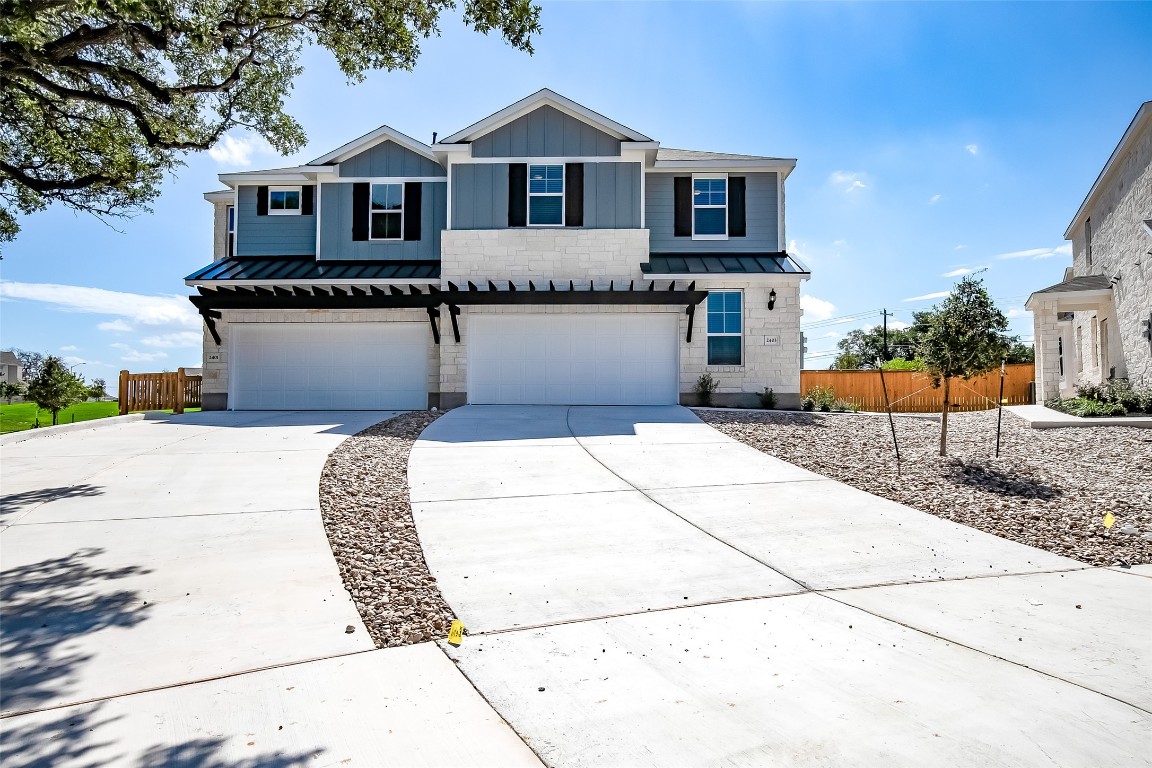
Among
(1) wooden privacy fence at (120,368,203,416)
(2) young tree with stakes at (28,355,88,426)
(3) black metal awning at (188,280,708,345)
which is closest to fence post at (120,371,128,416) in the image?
(1) wooden privacy fence at (120,368,203,416)

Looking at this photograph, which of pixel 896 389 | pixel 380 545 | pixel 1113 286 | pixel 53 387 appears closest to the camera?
pixel 380 545

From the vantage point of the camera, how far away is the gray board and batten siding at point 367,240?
57.6 feet

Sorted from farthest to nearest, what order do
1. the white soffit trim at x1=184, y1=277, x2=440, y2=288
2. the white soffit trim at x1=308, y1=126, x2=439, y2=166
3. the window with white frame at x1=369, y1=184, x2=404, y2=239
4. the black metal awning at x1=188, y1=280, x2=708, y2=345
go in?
the window with white frame at x1=369, y1=184, x2=404, y2=239 < the white soffit trim at x1=308, y1=126, x2=439, y2=166 < the white soffit trim at x1=184, y1=277, x2=440, y2=288 < the black metal awning at x1=188, y1=280, x2=708, y2=345

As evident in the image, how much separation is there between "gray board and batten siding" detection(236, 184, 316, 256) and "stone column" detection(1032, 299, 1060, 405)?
754 inches

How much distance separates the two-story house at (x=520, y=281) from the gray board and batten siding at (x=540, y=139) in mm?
36

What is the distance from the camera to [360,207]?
58.0 ft

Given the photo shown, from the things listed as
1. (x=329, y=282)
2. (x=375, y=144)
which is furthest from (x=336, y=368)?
(x=375, y=144)

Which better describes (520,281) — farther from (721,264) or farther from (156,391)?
(156,391)

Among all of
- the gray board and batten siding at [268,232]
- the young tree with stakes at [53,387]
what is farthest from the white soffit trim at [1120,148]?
the young tree with stakes at [53,387]

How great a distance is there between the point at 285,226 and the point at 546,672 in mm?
17882

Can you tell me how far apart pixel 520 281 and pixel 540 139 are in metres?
3.70

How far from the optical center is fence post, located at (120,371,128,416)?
1641 centimetres

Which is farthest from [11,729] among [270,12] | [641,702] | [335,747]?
[270,12]

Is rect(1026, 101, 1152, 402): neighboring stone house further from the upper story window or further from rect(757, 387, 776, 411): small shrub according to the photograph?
the upper story window
